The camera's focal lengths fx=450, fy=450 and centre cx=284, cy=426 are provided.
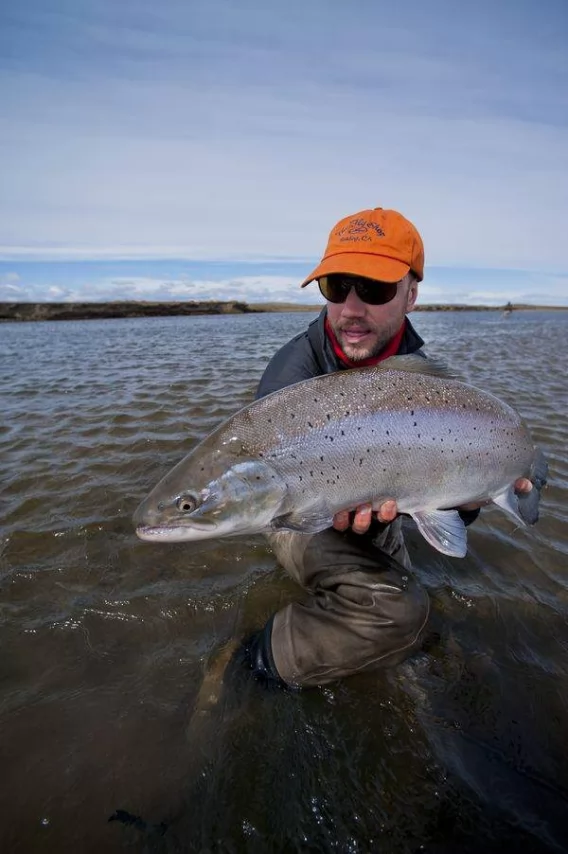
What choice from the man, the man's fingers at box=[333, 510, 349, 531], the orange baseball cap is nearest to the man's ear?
the man

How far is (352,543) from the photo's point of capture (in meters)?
3.00

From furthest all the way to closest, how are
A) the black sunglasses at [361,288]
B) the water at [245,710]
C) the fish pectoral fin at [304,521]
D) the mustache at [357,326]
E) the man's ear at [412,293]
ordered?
the man's ear at [412,293], the mustache at [357,326], the black sunglasses at [361,288], the fish pectoral fin at [304,521], the water at [245,710]

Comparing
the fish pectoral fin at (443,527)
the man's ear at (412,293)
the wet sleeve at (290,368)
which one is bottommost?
the fish pectoral fin at (443,527)

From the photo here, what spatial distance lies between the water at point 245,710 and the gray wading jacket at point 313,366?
61cm

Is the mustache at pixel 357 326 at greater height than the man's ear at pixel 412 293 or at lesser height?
lesser

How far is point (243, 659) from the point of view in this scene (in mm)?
2941

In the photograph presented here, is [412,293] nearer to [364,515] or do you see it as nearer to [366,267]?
→ [366,267]

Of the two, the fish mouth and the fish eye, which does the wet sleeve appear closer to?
the fish eye

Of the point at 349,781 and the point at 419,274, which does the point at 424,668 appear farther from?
the point at 419,274

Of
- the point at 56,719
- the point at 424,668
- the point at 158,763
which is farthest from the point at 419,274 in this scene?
the point at 56,719

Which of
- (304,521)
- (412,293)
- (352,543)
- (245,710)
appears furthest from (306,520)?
(412,293)

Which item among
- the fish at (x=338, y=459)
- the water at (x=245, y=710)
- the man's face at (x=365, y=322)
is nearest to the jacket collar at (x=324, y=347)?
the man's face at (x=365, y=322)

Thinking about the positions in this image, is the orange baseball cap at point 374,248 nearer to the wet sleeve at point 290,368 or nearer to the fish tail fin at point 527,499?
the wet sleeve at point 290,368

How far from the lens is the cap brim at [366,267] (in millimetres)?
3080
